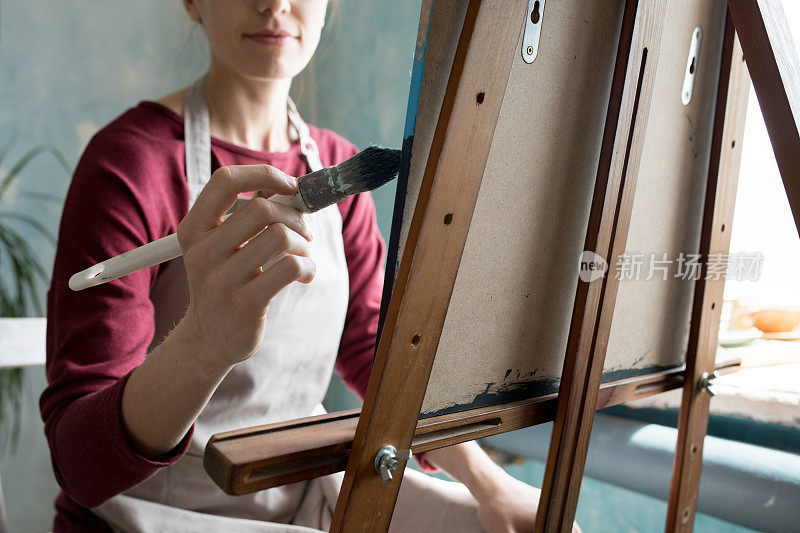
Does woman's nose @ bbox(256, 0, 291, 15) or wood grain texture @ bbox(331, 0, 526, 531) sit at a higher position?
woman's nose @ bbox(256, 0, 291, 15)

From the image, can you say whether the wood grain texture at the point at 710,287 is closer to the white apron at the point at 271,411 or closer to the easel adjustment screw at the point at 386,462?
the white apron at the point at 271,411

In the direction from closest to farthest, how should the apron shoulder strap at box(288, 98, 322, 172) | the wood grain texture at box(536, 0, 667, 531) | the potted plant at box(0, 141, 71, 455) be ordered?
the wood grain texture at box(536, 0, 667, 531), the apron shoulder strap at box(288, 98, 322, 172), the potted plant at box(0, 141, 71, 455)

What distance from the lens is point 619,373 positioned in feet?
2.23

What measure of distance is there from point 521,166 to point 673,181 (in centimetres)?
27

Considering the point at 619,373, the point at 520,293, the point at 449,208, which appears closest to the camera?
the point at 449,208

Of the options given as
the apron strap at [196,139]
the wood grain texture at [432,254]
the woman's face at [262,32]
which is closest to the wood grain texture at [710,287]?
the wood grain texture at [432,254]

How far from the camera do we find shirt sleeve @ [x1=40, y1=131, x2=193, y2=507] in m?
0.56

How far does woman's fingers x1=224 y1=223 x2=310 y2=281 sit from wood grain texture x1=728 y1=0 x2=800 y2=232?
443 mm

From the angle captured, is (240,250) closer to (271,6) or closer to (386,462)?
(386,462)

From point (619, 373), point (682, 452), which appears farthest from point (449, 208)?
point (682, 452)

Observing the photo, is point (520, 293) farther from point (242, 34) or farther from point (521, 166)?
point (242, 34)

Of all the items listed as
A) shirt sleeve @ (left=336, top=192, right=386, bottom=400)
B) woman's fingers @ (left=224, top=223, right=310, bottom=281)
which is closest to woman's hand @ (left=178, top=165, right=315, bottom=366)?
woman's fingers @ (left=224, top=223, right=310, bottom=281)

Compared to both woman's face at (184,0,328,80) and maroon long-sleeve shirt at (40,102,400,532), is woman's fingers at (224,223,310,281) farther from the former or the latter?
woman's face at (184,0,328,80)

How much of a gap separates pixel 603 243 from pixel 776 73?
21cm
